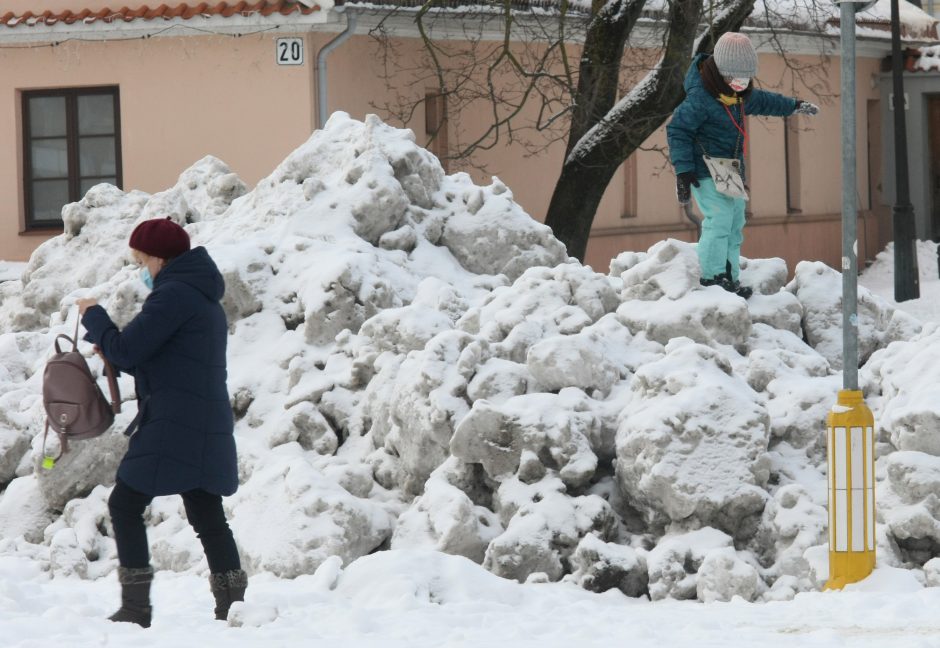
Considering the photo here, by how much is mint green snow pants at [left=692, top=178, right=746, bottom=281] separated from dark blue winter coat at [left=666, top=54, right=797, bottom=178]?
0.38 feet

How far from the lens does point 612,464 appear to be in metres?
8.55

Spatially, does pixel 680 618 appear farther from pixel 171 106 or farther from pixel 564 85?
pixel 171 106

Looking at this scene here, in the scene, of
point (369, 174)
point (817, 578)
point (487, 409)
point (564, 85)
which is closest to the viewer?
point (817, 578)

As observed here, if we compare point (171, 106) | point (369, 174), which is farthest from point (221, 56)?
point (369, 174)

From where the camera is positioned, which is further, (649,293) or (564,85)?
(564,85)

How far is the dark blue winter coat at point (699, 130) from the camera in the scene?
966cm

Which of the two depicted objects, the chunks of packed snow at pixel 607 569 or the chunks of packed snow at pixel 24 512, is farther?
the chunks of packed snow at pixel 24 512

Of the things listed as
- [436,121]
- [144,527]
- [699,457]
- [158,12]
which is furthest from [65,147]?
[144,527]

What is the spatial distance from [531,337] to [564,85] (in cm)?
694

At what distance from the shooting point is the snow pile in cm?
797

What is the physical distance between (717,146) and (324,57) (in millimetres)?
9285

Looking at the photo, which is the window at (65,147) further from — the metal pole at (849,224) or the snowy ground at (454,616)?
the metal pole at (849,224)

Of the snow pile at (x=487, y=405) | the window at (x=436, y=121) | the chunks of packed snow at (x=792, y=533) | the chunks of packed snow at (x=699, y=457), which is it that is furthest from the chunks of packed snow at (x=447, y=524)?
the window at (x=436, y=121)

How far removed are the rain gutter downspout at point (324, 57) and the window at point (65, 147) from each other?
2541mm
